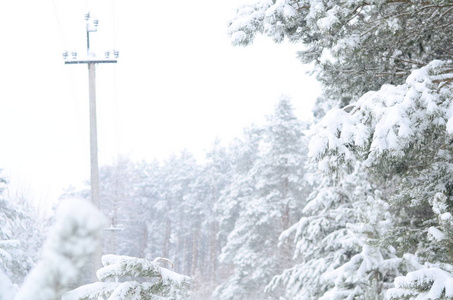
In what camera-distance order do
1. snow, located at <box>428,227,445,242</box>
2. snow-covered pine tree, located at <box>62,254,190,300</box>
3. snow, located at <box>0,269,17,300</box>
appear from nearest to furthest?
snow, located at <box>0,269,17,300</box> < snow-covered pine tree, located at <box>62,254,190,300</box> < snow, located at <box>428,227,445,242</box>

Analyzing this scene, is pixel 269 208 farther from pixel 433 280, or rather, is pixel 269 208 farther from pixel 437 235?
pixel 433 280

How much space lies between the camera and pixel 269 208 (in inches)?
1072

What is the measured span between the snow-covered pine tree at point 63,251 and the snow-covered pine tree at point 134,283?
101 centimetres

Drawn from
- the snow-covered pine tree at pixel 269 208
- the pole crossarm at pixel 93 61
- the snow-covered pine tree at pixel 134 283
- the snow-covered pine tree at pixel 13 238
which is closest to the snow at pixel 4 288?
the snow-covered pine tree at pixel 134 283

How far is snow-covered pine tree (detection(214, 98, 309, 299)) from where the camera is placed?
26312 millimetres

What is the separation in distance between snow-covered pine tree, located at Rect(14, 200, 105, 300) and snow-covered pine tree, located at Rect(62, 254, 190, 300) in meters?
1.01

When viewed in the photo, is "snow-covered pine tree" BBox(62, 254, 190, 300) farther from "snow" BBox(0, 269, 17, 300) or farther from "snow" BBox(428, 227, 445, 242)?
"snow" BBox(428, 227, 445, 242)

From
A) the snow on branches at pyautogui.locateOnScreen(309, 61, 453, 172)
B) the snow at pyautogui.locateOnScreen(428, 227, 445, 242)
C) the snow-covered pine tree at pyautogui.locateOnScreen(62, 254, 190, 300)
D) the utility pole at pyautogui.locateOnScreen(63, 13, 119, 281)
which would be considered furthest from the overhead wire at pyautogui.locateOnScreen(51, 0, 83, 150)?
the snow-covered pine tree at pyautogui.locateOnScreen(62, 254, 190, 300)

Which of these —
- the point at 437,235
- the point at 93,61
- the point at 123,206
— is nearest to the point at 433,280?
the point at 437,235

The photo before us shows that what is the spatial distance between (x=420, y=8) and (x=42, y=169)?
2378 centimetres

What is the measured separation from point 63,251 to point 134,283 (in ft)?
4.03

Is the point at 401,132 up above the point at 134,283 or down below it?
above

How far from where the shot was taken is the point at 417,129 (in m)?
3.98

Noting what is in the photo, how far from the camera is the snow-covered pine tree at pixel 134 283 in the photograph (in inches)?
69.0
